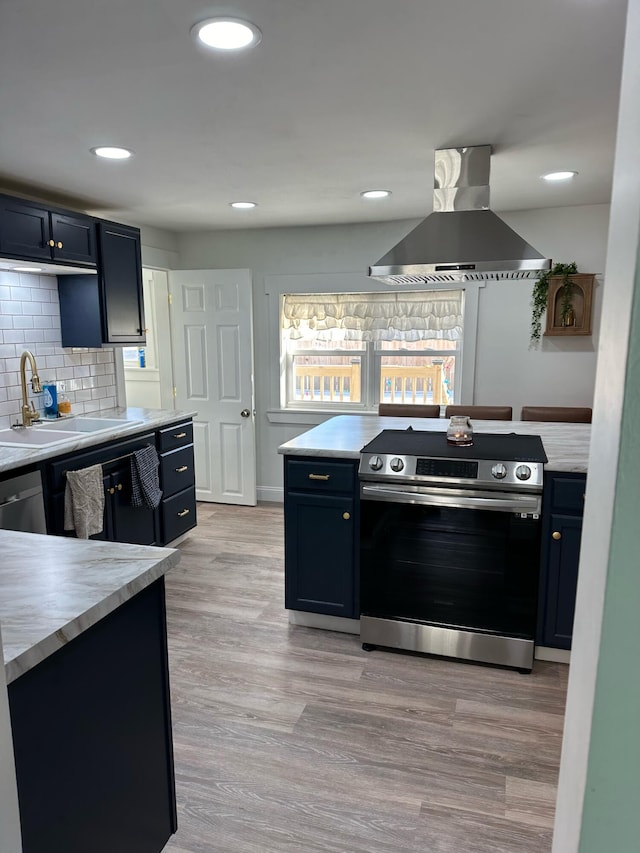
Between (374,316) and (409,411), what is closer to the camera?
(409,411)

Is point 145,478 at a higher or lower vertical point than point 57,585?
lower

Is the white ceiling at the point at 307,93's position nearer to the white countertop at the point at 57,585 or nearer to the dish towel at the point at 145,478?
the white countertop at the point at 57,585

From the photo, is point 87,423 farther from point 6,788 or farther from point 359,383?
point 6,788

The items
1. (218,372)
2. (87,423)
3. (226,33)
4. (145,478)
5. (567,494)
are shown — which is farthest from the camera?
(218,372)

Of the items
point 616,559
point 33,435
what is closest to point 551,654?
point 616,559

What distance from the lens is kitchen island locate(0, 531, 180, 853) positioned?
109 centimetres

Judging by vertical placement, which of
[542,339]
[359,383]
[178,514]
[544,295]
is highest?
[544,295]

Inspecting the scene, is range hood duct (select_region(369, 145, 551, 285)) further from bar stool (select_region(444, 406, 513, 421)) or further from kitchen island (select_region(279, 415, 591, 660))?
bar stool (select_region(444, 406, 513, 421))

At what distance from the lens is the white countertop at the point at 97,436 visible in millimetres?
2609

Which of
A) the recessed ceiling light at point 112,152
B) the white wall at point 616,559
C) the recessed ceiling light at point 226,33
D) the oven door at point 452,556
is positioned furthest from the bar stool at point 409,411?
the white wall at point 616,559

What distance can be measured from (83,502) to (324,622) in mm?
1406

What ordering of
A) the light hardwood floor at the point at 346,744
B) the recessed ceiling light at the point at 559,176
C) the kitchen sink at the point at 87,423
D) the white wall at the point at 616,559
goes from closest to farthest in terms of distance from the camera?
the white wall at the point at 616,559 < the light hardwood floor at the point at 346,744 < the recessed ceiling light at the point at 559,176 < the kitchen sink at the point at 87,423

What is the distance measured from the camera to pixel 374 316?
4.70 meters

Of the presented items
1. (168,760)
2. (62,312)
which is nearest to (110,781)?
(168,760)
